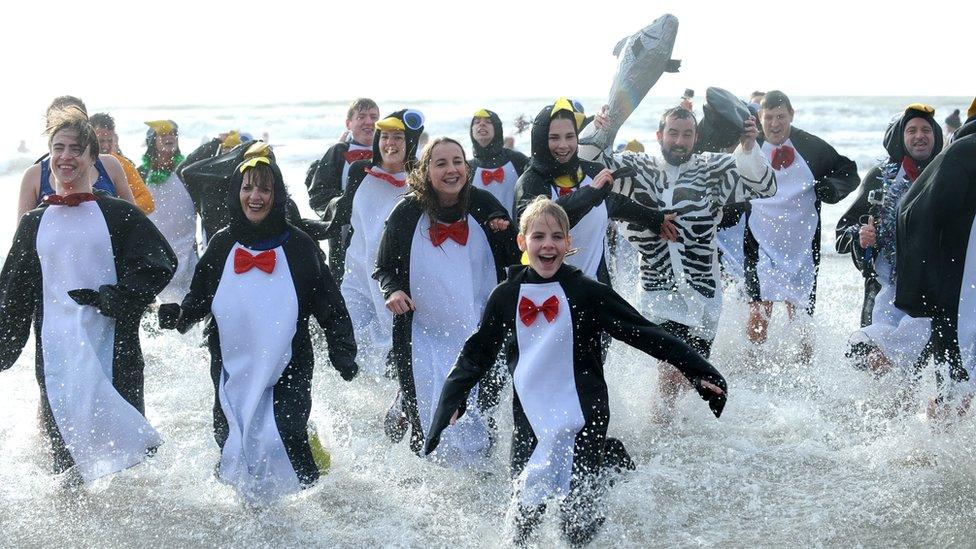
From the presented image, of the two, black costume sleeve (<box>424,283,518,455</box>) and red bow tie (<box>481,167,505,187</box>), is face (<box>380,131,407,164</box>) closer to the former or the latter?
red bow tie (<box>481,167,505,187</box>)

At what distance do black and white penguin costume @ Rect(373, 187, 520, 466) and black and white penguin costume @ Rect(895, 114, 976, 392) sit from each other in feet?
6.79

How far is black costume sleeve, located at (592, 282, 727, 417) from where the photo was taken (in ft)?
16.4

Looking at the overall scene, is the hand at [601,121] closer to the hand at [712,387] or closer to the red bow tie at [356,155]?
the red bow tie at [356,155]

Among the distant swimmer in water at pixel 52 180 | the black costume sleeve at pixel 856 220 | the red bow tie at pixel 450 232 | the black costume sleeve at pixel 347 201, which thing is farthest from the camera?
the black costume sleeve at pixel 347 201

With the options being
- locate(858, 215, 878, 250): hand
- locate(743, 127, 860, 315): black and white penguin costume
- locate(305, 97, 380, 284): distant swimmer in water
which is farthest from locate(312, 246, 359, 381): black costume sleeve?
locate(743, 127, 860, 315): black and white penguin costume

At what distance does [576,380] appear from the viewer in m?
5.19

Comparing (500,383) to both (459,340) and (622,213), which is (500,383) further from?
(622,213)

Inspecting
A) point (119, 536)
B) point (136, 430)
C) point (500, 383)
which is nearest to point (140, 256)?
point (136, 430)

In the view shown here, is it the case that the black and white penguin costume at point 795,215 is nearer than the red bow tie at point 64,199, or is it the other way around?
the red bow tie at point 64,199

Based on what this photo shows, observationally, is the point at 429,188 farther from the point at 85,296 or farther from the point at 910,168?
the point at 910,168

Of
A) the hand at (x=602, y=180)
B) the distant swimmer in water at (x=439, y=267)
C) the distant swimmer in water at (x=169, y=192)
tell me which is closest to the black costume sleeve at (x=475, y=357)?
the distant swimmer in water at (x=439, y=267)

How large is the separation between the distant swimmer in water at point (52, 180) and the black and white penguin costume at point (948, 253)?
13.9ft

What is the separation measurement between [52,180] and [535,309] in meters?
3.04

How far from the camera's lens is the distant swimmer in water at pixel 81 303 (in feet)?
19.3
